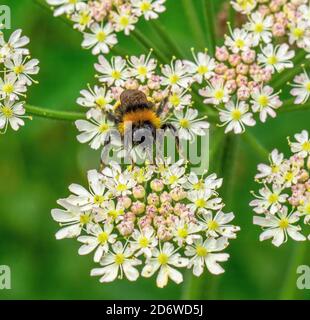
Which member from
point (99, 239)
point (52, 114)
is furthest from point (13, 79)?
point (99, 239)

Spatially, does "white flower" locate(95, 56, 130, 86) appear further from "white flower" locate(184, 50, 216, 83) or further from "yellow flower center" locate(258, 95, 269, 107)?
"yellow flower center" locate(258, 95, 269, 107)

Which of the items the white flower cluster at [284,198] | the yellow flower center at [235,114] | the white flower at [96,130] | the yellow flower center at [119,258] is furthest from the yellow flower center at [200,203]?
the white flower at [96,130]

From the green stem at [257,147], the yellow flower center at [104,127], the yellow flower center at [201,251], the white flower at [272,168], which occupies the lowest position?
the yellow flower center at [201,251]

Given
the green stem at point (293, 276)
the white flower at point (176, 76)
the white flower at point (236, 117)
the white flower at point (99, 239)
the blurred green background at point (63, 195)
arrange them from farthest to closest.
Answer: the blurred green background at point (63, 195) → the green stem at point (293, 276) → the white flower at point (176, 76) → the white flower at point (236, 117) → the white flower at point (99, 239)

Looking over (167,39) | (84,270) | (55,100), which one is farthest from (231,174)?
(84,270)

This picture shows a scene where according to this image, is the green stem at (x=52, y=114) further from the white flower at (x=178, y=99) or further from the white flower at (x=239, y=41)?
the white flower at (x=239, y=41)

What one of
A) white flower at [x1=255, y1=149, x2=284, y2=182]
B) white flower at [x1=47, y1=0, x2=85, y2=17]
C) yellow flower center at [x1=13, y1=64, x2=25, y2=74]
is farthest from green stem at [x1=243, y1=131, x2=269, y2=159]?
yellow flower center at [x1=13, y1=64, x2=25, y2=74]
